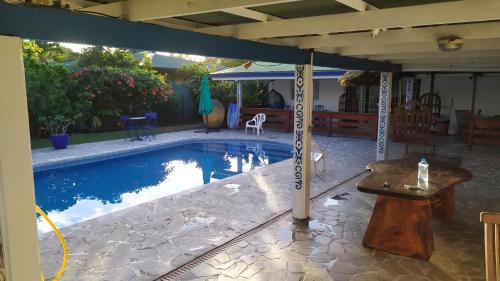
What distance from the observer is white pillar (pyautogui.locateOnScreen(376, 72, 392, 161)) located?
8992 millimetres

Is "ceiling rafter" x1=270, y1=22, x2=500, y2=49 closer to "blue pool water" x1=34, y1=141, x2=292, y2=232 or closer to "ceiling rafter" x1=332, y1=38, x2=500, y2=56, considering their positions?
"ceiling rafter" x1=332, y1=38, x2=500, y2=56

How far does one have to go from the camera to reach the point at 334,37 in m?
4.91

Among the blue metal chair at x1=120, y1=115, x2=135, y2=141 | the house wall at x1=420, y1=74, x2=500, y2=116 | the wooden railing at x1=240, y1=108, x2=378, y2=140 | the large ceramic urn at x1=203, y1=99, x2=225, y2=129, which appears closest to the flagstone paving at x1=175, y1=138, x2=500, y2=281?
the wooden railing at x1=240, y1=108, x2=378, y2=140

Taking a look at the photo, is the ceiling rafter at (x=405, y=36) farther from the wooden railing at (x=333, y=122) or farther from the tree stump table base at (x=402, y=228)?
the wooden railing at (x=333, y=122)

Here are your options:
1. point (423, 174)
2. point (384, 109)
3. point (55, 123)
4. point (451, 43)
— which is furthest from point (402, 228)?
point (55, 123)

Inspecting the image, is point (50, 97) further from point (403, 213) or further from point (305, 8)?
point (403, 213)

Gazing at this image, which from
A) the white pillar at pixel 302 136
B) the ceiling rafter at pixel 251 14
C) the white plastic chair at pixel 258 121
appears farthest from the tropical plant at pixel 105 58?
the ceiling rafter at pixel 251 14

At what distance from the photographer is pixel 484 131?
473 inches

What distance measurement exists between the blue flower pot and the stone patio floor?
20.7ft

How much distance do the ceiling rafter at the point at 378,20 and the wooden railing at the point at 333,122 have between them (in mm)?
10480

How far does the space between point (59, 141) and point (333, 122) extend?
997cm

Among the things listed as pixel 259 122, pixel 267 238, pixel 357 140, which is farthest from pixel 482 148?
pixel 267 238

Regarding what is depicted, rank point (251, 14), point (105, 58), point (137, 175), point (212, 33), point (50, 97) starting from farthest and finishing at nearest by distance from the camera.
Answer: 1. point (105, 58)
2. point (50, 97)
3. point (137, 175)
4. point (212, 33)
5. point (251, 14)

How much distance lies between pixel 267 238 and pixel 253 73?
1135 centimetres
